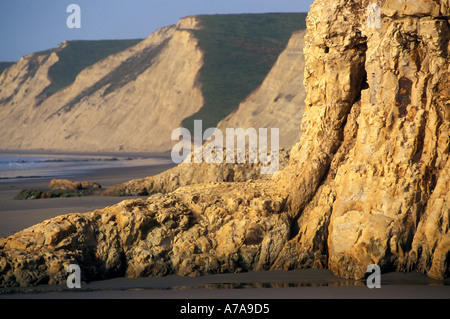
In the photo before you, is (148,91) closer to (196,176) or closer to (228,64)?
(228,64)

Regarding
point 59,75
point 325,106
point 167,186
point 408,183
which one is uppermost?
point 59,75

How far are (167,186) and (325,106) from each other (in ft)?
26.6

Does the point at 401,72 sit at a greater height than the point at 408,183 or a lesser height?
greater

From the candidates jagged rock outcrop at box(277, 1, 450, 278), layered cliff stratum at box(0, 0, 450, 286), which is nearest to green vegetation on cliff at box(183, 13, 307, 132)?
layered cliff stratum at box(0, 0, 450, 286)

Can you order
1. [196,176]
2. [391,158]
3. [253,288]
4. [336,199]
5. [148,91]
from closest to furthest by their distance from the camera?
[253,288], [391,158], [336,199], [196,176], [148,91]

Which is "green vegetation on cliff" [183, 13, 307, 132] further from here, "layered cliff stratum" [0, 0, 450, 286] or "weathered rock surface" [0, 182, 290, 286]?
"weathered rock surface" [0, 182, 290, 286]

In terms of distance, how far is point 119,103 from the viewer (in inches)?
2554

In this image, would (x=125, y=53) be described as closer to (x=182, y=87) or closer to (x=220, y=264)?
(x=182, y=87)

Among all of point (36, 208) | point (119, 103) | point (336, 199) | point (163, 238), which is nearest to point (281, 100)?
point (119, 103)

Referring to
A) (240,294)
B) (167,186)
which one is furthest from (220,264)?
(167,186)

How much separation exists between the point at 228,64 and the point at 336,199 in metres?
58.2

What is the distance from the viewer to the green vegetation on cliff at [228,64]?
2259 inches

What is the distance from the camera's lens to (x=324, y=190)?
23.3 ft

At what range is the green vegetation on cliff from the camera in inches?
2259
